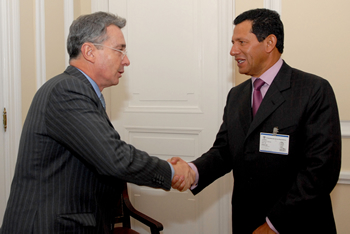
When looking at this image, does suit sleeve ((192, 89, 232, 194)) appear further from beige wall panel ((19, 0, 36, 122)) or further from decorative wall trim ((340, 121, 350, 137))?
beige wall panel ((19, 0, 36, 122))

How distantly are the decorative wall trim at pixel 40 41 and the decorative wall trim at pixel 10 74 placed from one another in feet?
0.68

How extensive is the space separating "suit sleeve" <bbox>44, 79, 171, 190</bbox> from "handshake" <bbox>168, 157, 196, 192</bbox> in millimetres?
502

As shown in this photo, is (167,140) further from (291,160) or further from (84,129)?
(84,129)

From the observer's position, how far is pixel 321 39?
7.84 feet

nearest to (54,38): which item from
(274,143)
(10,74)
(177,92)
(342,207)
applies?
(10,74)

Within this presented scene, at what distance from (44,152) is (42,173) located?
0.09m

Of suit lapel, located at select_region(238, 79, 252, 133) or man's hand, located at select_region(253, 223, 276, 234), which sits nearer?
man's hand, located at select_region(253, 223, 276, 234)

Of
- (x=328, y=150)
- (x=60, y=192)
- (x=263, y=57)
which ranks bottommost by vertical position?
(x=60, y=192)

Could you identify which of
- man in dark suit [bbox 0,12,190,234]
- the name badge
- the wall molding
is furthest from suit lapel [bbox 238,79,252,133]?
the wall molding

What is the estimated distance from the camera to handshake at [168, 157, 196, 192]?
1.90 m

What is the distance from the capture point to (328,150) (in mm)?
1490

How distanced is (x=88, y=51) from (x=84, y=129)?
1.66ft

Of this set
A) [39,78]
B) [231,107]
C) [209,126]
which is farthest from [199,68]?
[39,78]

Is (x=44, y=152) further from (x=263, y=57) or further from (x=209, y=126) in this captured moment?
(x=209, y=126)
